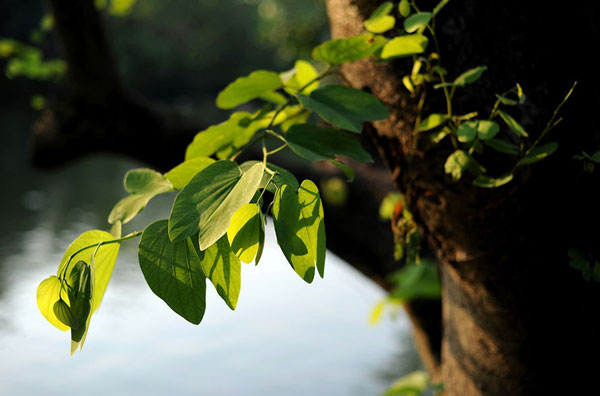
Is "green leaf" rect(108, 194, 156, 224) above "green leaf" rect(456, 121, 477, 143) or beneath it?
above

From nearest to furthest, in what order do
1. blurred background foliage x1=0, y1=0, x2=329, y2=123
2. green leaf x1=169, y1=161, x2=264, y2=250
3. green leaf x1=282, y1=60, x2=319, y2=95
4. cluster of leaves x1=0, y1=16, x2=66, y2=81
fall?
green leaf x1=169, y1=161, x2=264, y2=250, green leaf x1=282, y1=60, x2=319, y2=95, cluster of leaves x1=0, y1=16, x2=66, y2=81, blurred background foliage x1=0, y1=0, x2=329, y2=123

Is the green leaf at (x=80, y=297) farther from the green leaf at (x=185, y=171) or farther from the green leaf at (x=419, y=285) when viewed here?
the green leaf at (x=419, y=285)

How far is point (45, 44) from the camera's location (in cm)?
1598

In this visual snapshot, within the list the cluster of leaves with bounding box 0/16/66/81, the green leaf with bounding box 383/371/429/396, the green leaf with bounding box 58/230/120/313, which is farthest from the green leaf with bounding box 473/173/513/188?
the cluster of leaves with bounding box 0/16/66/81

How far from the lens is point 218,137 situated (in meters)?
0.60

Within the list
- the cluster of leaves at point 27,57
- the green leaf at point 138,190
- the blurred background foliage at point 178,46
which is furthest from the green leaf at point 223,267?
the blurred background foliage at point 178,46

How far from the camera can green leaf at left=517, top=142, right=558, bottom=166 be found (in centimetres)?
52

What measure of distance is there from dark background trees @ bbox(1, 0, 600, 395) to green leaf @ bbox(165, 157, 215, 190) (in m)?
0.20

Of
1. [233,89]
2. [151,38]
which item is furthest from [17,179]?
[233,89]

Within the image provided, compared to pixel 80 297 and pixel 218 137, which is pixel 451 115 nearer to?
pixel 218 137

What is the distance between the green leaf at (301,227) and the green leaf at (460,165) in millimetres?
171

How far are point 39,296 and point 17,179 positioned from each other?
11.4 metres

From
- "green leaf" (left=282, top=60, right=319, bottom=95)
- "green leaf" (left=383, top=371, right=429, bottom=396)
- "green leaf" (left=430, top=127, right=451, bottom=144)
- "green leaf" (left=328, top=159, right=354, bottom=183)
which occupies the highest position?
"green leaf" (left=282, top=60, right=319, bottom=95)

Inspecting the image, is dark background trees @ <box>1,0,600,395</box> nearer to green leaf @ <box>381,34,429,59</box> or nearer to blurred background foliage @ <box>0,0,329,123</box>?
green leaf @ <box>381,34,429,59</box>
